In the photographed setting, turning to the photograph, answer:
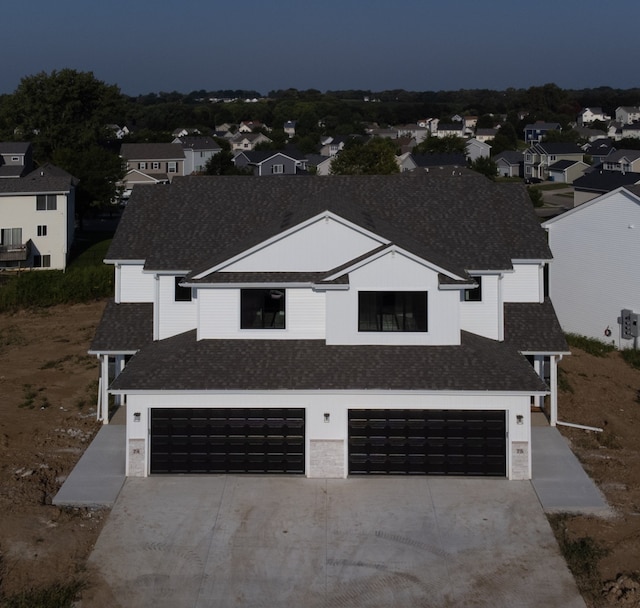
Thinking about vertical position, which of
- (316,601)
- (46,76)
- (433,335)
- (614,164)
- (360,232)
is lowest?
(316,601)

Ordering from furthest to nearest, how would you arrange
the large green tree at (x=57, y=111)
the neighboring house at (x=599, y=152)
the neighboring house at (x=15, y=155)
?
the neighboring house at (x=599, y=152) < the large green tree at (x=57, y=111) < the neighboring house at (x=15, y=155)

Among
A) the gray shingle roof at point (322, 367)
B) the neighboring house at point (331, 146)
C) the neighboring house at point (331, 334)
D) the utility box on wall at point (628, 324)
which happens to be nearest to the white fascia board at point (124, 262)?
the neighboring house at point (331, 334)

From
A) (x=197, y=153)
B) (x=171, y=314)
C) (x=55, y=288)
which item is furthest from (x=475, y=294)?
(x=197, y=153)

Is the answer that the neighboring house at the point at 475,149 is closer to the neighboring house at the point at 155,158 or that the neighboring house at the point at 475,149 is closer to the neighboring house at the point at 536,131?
the neighboring house at the point at 536,131

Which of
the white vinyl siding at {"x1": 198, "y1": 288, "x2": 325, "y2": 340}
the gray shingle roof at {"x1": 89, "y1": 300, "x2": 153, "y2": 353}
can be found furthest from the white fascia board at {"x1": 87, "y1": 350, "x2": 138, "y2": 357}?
the white vinyl siding at {"x1": 198, "y1": 288, "x2": 325, "y2": 340}

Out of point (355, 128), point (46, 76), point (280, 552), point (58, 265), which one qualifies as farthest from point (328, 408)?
point (355, 128)

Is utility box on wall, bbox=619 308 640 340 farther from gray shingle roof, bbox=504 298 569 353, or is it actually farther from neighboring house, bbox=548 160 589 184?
neighboring house, bbox=548 160 589 184

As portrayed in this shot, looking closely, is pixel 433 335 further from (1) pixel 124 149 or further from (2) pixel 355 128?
(2) pixel 355 128
